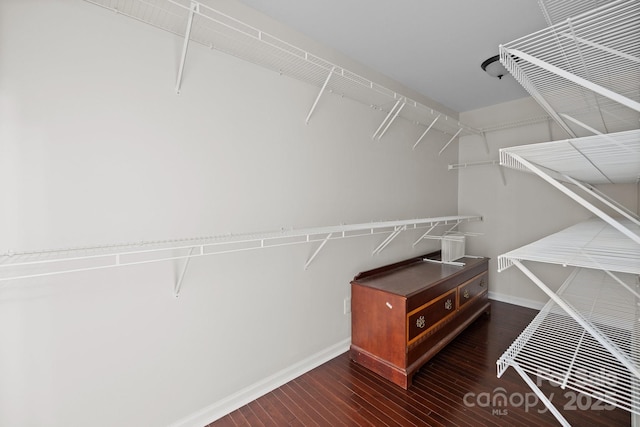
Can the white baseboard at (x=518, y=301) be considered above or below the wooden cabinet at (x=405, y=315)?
below

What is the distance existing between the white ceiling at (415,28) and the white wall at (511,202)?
1044mm

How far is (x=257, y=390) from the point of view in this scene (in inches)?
70.5

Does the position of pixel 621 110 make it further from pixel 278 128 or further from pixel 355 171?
pixel 278 128

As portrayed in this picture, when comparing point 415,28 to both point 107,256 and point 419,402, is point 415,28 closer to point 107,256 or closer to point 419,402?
point 107,256

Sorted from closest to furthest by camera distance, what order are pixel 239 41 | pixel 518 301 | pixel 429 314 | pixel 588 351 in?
pixel 588 351, pixel 239 41, pixel 429 314, pixel 518 301

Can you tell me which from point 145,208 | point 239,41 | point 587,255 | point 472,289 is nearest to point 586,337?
point 587,255

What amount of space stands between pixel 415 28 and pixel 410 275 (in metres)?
1.85

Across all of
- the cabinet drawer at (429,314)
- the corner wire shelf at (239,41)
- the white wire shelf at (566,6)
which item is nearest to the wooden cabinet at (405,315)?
the cabinet drawer at (429,314)

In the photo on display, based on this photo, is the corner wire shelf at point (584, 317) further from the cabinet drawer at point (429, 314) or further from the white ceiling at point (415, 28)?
the white ceiling at point (415, 28)

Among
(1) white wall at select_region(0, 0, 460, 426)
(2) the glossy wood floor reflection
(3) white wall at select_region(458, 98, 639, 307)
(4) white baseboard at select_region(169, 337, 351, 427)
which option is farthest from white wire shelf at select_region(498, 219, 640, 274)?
(3) white wall at select_region(458, 98, 639, 307)

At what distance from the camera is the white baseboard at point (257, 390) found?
1.56m

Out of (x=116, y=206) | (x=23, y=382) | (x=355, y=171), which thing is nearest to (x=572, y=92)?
(x=355, y=171)

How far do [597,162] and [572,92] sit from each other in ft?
2.55

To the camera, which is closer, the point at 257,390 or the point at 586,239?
the point at 586,239
